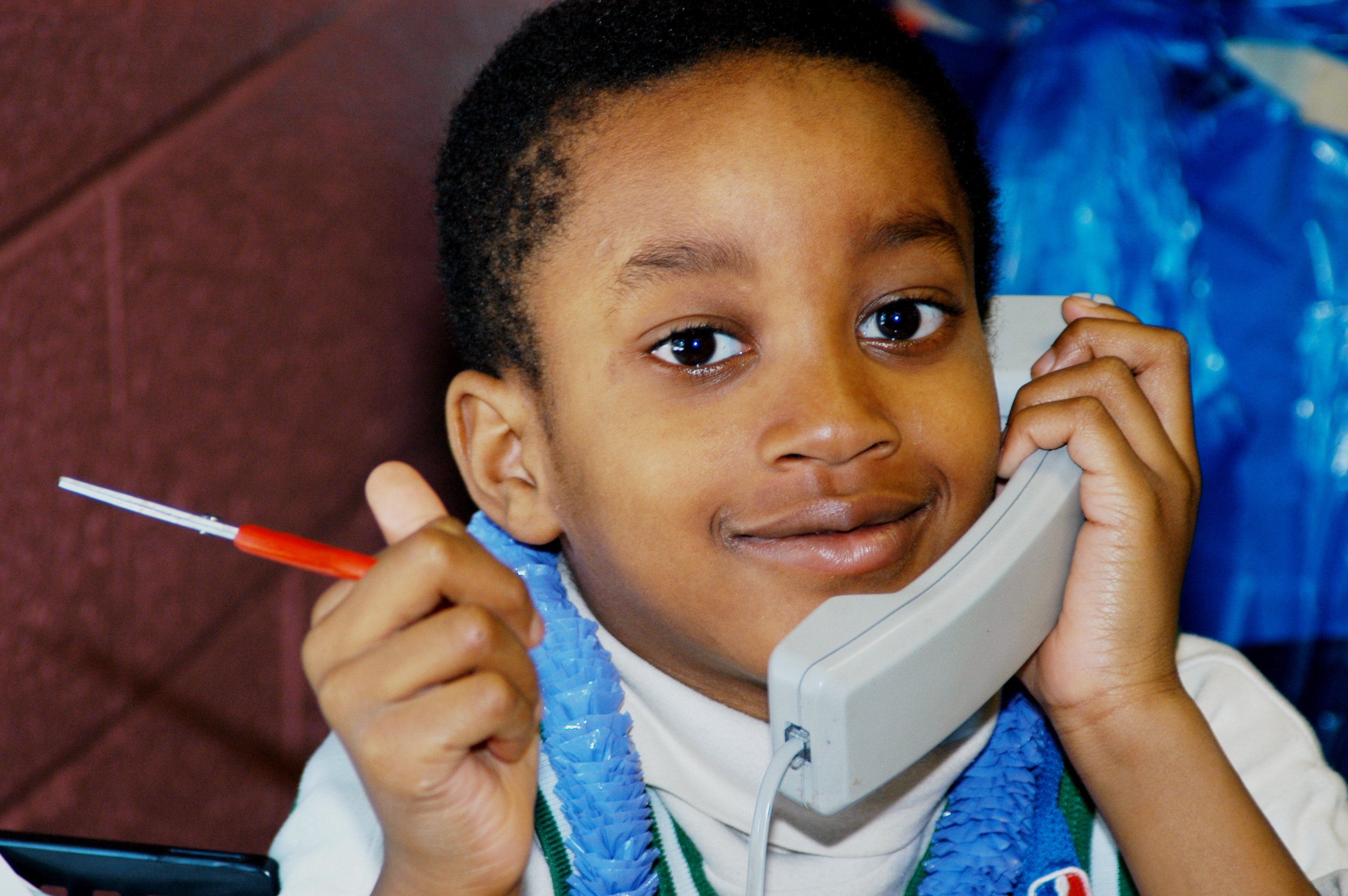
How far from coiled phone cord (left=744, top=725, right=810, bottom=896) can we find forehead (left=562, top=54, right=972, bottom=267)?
29 centimetres

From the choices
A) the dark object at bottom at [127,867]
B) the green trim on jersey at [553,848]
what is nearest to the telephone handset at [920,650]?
the green trim on jersey at [553,848]

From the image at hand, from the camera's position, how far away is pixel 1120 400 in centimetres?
87

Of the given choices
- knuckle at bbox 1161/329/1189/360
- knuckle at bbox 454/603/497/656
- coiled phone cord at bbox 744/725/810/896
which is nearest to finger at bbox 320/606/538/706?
knuckle at bbox 454/603/497/656

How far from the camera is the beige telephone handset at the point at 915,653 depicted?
67 centimetres

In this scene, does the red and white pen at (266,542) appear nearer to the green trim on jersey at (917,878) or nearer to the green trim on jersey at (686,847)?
the green trim on jersey at (686,847)

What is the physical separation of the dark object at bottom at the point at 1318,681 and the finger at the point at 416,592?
104 cm

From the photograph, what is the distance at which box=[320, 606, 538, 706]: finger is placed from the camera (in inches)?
21.5

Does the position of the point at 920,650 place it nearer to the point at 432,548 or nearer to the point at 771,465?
the point at 771,465

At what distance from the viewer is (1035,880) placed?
0.88m

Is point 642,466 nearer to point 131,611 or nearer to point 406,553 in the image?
point 406,553

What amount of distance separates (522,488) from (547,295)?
0.15 meters

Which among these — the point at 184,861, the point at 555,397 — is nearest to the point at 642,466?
the point at 555,397

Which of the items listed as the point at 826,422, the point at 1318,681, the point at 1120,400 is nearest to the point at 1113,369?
the point at 1120,400

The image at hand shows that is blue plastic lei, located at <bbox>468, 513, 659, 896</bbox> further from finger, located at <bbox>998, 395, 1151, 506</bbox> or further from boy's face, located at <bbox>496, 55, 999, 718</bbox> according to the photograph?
finger, located at <bbox>998, 395, 1151, 506</bbox>
